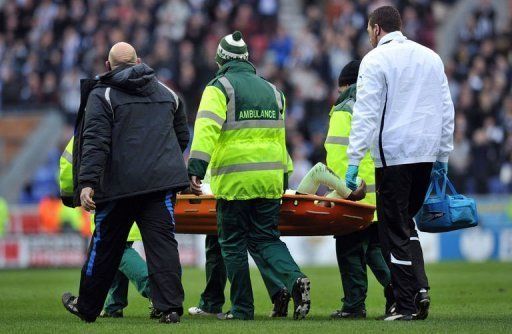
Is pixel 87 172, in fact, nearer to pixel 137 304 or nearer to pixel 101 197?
pixel 101 197

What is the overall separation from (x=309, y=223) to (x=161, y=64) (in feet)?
57.6

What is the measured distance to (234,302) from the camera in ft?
38.3

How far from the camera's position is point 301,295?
11.2m

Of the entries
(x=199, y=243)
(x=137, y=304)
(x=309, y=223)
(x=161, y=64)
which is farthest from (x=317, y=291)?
(x=161, y=64)

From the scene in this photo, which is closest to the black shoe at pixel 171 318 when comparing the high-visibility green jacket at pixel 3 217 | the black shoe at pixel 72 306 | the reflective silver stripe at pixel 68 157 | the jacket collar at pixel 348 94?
the black shoe at pixel 72 306

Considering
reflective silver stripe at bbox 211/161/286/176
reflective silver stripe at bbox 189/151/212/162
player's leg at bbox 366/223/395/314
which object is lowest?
player's leg at bbox 366/223/395/314

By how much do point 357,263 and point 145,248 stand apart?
2.35 meters

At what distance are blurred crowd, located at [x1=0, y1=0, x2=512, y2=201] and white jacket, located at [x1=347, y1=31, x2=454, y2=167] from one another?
47.6 ft

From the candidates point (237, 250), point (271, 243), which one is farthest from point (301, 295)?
point (237, 250)

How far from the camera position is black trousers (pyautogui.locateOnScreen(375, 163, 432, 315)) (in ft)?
35.7

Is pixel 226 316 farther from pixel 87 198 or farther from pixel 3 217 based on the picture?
pixel 3 217

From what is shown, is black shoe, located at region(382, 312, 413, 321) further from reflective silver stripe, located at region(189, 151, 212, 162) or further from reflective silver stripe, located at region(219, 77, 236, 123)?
reflective silver stripe, located at region(219, 77, 236, 123)

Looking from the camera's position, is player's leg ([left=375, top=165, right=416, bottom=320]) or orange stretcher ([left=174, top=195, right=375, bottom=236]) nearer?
player's leg ([left=375, top=165, right=416, bottom=320])

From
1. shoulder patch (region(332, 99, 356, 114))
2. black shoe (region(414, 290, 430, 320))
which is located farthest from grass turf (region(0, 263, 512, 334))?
shoulder patch (region(332, 99, 356, 114))
